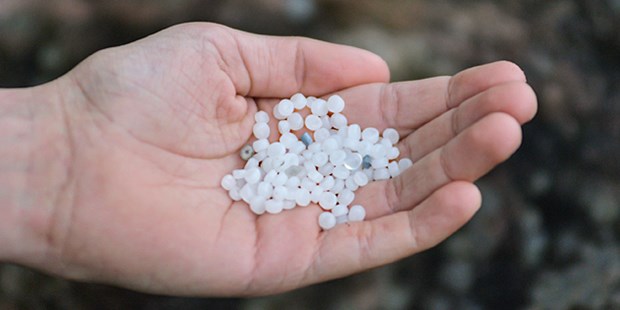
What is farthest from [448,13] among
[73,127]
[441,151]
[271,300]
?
[73,127]

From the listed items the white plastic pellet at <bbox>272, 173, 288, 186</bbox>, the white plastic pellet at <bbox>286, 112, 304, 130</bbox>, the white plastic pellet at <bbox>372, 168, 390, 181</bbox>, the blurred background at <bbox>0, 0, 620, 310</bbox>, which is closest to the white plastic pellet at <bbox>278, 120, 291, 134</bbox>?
the white plastic pellet at <bbox>286, 112, 304, 130</bbox>

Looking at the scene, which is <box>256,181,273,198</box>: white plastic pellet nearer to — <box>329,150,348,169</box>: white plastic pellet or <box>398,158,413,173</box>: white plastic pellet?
<box>329,150,348,169</box>: white plastic pellet

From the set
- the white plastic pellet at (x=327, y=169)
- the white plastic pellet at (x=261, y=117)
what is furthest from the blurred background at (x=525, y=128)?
the white plastic pellet at (x=261, y=117)

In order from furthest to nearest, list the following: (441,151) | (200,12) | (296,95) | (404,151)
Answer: (200,12)
(296,95)
(404,151)
(441,151)

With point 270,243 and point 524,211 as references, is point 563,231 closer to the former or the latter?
point 524,211

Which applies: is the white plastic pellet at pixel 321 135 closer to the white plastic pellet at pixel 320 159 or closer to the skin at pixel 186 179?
the white plastic pellet at pixel 320 159

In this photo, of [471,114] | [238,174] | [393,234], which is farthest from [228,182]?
[471,114]
